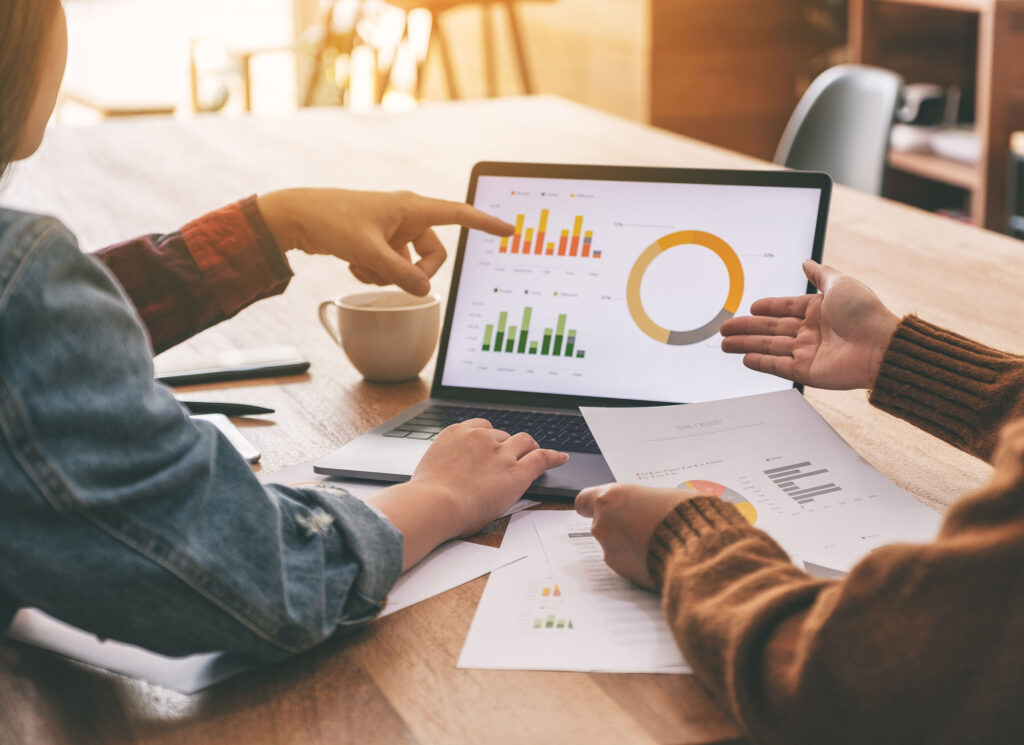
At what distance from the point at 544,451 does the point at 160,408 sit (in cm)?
36

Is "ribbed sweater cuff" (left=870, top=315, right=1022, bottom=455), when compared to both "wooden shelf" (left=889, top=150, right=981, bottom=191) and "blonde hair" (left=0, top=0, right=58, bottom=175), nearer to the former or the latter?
"blonde hair" (left=0, top=0, right=58, bottom=175)

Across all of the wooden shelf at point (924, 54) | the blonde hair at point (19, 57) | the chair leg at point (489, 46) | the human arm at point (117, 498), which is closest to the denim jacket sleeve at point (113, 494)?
the human arm at point (117, 498)

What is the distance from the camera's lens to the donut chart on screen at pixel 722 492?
797mm

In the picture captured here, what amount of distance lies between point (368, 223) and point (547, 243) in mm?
183

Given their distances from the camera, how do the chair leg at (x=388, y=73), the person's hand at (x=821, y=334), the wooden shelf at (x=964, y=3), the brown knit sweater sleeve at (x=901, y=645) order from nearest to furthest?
the brown knit sweater sleeve at (x=901, y=645), the person's hand at (x=821, y=334), the wooden shelf at (x=964, y=3), the chair leg at (x=388, y=73)

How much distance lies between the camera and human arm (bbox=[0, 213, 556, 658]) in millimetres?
574

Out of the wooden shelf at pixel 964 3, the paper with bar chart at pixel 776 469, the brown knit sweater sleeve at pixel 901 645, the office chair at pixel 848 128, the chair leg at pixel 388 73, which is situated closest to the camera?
the brown knit sweater sleeve at pixel 901 645

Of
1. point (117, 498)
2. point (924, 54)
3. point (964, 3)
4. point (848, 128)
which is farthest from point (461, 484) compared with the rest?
point (924, 54)

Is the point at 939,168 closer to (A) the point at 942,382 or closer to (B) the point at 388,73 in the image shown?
(B) the point at 388,73

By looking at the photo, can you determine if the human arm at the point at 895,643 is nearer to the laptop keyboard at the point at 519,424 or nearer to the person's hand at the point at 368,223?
the laptop keyboard at the point at 519,424

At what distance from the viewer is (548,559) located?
2.57 ft

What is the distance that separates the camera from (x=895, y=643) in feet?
1.83

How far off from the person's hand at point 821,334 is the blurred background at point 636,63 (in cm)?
134

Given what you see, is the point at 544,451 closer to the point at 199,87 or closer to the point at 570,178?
the point at 570,178
